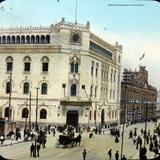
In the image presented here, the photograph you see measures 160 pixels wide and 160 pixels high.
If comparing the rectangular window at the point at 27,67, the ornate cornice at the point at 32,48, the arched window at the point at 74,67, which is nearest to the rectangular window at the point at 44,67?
the ornate cornice at the point at 32,48

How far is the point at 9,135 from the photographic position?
1280 centimetres

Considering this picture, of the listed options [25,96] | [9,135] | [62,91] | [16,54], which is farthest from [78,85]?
[9,135]

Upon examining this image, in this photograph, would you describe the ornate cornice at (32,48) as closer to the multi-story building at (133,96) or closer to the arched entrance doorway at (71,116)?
the arched entrance doorway at (71,116)

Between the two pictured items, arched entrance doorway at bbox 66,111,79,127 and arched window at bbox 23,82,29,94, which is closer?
arched window at bbox 23,82,29,94

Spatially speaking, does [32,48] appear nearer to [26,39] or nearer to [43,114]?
[26,39]

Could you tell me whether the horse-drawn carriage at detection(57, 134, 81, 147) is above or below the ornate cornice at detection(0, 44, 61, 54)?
below

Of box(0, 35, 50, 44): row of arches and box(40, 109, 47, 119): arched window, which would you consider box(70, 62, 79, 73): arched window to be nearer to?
box(40, 109, 47, 119): arched window

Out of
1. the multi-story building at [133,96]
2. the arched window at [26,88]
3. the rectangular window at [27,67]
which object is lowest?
the multi-story building at [133,96]

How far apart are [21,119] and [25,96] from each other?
132cm

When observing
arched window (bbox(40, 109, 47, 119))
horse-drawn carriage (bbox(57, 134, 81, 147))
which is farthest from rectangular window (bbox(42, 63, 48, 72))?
horse-drawn carriage (bbox(57, 134, 81, 147))

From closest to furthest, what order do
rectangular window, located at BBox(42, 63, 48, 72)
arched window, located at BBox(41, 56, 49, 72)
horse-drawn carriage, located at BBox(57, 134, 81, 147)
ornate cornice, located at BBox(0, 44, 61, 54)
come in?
horse-drawn carriage, located at BBox(57, 134, 81, 147), ornate cornice, located at BBox(0, 44, 61, 54), arched window, located at BBox(41, 56, 49, 72), rectangular window, located at BBox(42, 63, 48, 72)

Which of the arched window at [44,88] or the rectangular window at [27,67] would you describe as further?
the arched window at [44,88]

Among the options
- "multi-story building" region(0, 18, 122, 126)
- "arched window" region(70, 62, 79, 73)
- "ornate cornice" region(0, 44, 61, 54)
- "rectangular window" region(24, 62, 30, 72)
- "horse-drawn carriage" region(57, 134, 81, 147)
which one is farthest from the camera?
"arched window" region(70, 62, 79, 73)

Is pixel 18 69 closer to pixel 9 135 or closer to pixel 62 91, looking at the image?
pixel 62 91
